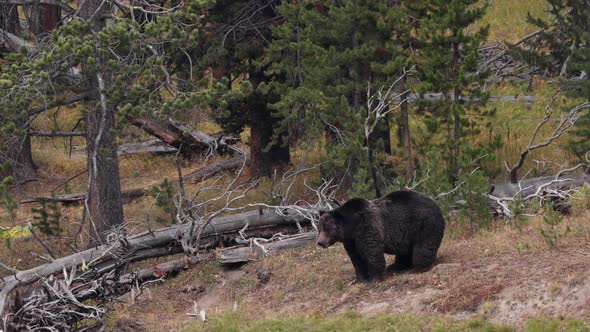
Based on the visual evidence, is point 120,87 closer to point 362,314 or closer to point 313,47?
point 313,47

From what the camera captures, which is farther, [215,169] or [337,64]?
[215,169]

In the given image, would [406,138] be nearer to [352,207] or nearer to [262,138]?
[262,138]

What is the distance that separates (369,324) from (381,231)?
1.68 metres

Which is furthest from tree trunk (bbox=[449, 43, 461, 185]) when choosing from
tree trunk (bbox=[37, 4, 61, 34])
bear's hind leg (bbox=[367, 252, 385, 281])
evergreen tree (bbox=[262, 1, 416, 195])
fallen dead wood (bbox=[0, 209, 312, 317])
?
tree trunk (bbox=[37, 4, 61, 34])

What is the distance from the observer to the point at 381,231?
42.5ft

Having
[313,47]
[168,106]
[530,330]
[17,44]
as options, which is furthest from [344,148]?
[530,330]

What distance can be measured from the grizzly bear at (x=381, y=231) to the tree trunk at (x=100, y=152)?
531 cm

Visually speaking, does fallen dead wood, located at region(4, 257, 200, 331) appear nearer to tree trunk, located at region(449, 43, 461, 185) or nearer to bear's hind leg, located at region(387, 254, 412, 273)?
bear's hind leg, located at region(387, 254, 412, 273)

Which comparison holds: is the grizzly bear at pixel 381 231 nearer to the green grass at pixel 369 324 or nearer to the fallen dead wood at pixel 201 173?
the green grass at pixel 369 324

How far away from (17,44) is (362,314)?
1007 centimetres

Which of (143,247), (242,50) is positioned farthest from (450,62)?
(143,247)

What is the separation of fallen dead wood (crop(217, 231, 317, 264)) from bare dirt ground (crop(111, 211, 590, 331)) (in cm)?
18

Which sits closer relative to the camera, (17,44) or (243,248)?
(243,248)

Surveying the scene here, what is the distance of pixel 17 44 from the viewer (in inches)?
743
